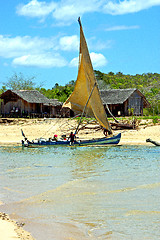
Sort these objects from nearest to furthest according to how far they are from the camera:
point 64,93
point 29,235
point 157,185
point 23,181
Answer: point 29,235 → point 157,185 → point 23,181 → point 64,93

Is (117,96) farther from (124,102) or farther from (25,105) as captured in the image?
(25,105)

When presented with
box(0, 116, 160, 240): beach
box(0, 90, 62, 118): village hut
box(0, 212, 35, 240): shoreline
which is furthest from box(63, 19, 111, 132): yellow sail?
box(0, 90, 62, 118): village hut

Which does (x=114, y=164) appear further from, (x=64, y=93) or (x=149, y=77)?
(x=149, y=77)

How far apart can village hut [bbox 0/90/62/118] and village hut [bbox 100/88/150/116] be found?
6.22 metres

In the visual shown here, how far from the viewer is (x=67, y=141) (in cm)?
2105

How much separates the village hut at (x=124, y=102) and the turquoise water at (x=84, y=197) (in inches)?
998

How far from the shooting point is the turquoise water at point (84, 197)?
21.4 ft

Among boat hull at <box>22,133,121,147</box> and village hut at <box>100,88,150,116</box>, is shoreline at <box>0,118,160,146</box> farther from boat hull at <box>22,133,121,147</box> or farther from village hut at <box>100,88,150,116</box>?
village hut at <box>100,88,150,116</box>

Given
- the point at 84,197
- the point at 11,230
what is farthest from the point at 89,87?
the point at 11,230

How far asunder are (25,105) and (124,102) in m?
11.7

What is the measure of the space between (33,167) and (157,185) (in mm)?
5818

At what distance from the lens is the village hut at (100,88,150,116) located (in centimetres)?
4147

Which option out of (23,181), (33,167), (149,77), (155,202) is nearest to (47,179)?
(23,181)

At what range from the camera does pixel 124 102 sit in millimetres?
41469
